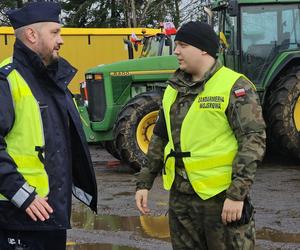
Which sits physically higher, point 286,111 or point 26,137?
point 26,137

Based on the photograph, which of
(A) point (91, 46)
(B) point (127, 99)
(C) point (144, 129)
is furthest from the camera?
(A) point (91, 46)

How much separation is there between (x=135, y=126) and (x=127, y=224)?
288 centimetres

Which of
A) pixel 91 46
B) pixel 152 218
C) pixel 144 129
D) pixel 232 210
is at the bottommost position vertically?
pixel 152 218

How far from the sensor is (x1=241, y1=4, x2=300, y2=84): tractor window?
8906mm

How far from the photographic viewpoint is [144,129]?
29.0 feet

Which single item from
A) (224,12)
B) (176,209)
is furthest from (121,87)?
(176,209)

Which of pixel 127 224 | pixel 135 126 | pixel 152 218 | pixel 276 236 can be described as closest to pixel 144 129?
pixel 135 126

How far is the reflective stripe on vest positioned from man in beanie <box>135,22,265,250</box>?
30.5 inches

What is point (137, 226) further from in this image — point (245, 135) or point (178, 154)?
point (245, 135)

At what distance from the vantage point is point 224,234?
3020 mm

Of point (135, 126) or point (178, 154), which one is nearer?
point (178, 154)

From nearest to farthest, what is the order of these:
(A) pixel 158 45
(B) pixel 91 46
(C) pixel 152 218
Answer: (C) pixel 152 218
(A) pixel 158 45
(B) pixel 91 46

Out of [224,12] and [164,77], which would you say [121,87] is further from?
[224,12]

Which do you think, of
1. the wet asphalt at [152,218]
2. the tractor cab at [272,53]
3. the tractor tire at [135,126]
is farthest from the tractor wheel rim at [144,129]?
the tractor cab at [272,53]
